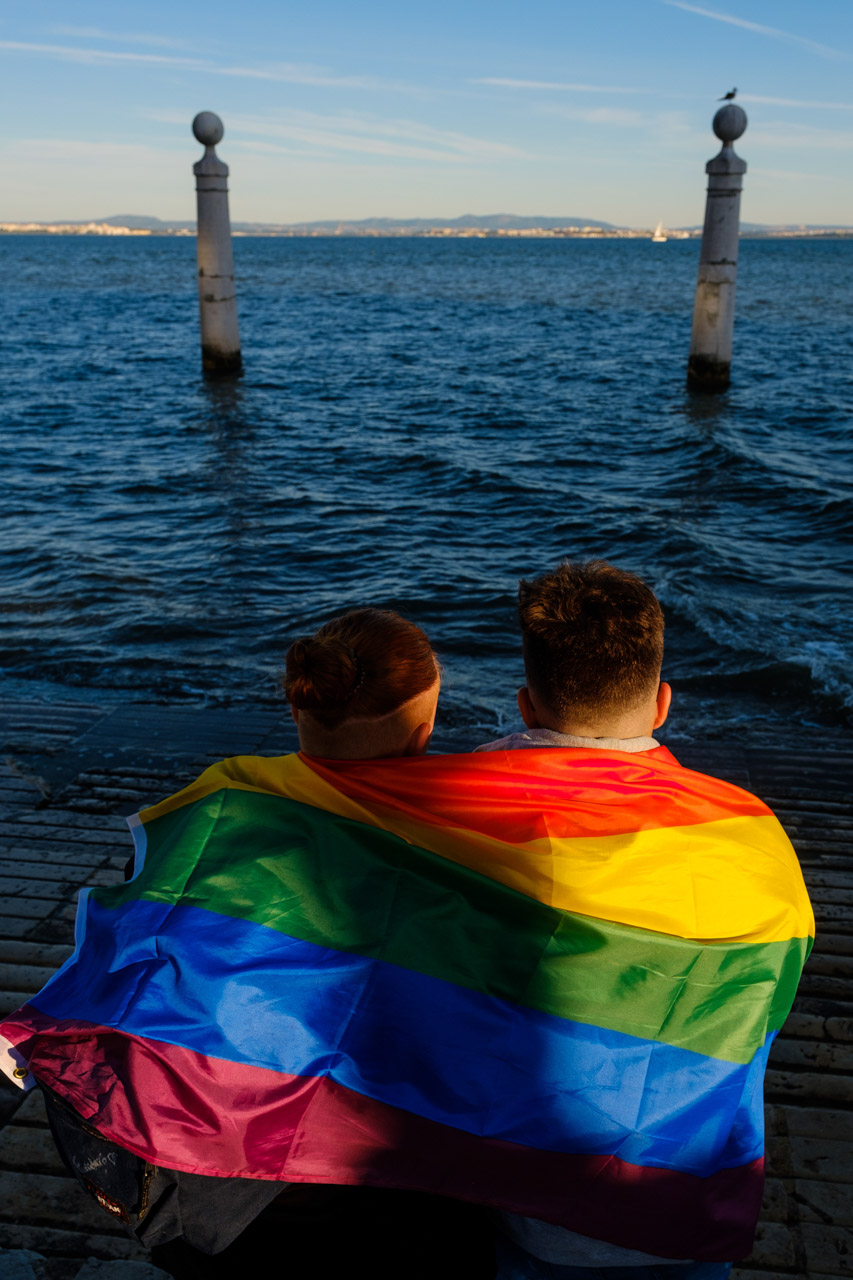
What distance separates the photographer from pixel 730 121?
17172 mm

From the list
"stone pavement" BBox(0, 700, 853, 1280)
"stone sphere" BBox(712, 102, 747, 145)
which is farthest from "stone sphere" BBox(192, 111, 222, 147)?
"stone pavement" BBox(0, 700, 853, 1280)

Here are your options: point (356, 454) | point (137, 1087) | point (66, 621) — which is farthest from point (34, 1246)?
point (356, 454)

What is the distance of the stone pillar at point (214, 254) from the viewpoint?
19.1 meters

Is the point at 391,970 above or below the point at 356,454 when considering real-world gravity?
above

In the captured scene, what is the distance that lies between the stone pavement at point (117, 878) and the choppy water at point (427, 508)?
1.20 m

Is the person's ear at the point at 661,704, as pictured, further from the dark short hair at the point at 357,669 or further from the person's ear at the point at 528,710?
the dark short hair at the point at 357,669

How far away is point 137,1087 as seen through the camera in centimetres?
150

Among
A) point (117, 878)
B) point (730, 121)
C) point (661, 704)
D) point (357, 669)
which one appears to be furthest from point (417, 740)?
point (730, 121)

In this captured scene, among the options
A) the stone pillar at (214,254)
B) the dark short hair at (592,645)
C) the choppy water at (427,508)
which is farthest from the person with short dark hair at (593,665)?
the stone pillar at (214,254)

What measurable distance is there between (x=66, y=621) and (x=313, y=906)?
25.4 feet

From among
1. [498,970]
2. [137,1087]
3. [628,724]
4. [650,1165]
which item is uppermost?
[628,724]

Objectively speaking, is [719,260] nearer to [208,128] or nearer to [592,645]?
[208,128]

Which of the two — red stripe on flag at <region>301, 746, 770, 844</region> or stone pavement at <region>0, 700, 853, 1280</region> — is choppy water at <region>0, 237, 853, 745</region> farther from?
red stripe on flag at <region>301, 746, 770, 844</region>

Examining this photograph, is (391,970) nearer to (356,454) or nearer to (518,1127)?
(518,1127)
